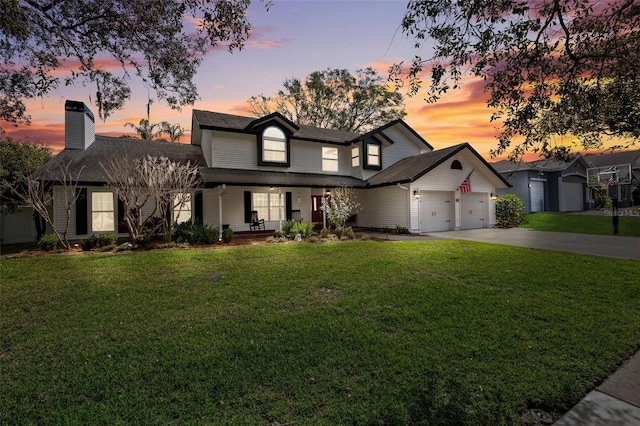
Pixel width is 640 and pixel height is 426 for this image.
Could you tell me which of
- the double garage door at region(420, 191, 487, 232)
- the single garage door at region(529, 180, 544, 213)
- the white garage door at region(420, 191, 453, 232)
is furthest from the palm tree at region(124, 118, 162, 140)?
the single garage door at region(529, 180, 544, 213)

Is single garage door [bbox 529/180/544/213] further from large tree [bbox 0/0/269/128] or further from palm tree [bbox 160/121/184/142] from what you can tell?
palm tree [bbox 160/121/184/142]

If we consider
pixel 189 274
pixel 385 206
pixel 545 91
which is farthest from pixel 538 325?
pixel 385 206

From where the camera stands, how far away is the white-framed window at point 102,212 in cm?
1318

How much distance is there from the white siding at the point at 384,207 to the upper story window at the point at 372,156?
1.73m

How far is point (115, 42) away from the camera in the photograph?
6.35 m

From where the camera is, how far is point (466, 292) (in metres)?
5.68

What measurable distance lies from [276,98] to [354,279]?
28222 millimetres

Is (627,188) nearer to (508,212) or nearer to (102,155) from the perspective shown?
(508,212)

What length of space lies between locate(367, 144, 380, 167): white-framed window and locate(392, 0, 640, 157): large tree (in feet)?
42.5

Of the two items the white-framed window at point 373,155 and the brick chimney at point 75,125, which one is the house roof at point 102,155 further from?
the white-framed window at point 373,155

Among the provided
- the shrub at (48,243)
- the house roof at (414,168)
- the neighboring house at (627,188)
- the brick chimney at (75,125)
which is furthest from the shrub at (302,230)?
the neighboring house at (627,188)

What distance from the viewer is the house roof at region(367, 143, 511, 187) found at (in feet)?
51.1

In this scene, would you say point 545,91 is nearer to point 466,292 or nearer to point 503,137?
point 503,137

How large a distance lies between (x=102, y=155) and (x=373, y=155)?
49.6 ft
